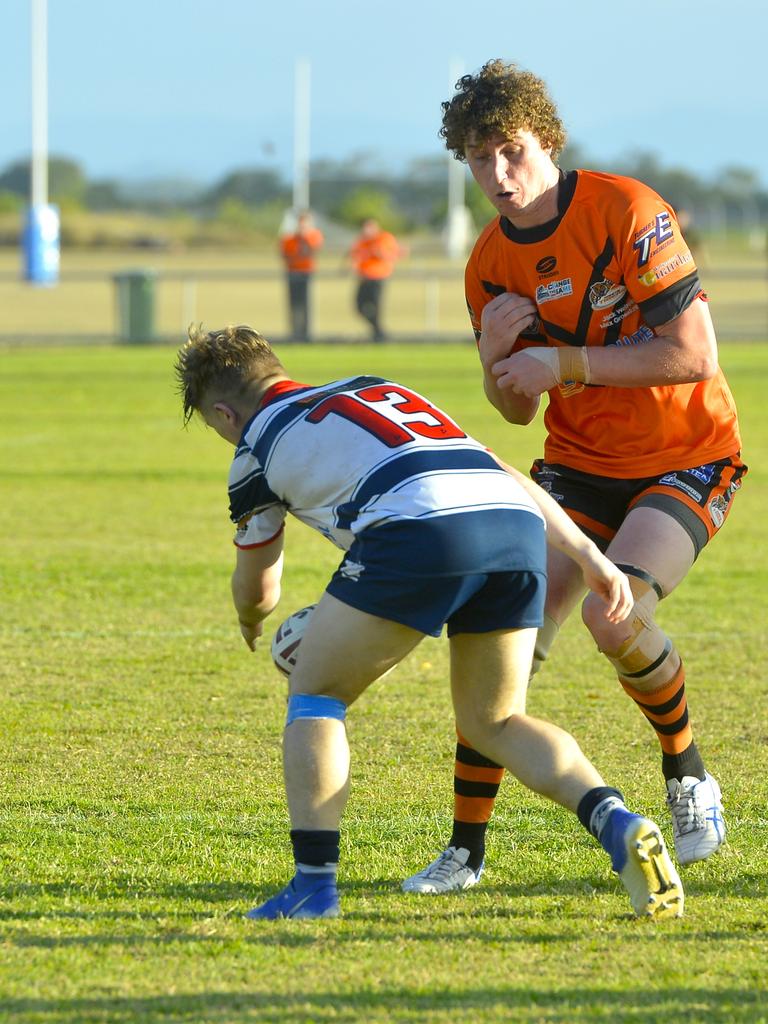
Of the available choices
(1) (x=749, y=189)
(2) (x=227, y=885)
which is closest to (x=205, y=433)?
(2) (x=227, y=885)

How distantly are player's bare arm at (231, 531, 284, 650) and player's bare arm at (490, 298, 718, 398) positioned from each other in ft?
3.16

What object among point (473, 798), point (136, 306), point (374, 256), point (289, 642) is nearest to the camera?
point (289, 642)

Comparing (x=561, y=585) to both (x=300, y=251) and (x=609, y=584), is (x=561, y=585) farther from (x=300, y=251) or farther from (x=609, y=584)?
(x=300, y=251)

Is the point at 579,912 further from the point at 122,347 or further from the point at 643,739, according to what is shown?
the point at 122,347

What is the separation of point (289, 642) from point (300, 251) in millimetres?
25921

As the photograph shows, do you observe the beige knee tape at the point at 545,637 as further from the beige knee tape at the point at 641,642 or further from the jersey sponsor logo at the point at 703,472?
the jersey sponsor logo at the point at 703,472

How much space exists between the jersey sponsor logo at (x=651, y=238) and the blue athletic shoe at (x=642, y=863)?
1.64 m

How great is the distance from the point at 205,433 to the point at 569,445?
12243mm

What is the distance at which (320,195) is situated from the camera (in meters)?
95.4

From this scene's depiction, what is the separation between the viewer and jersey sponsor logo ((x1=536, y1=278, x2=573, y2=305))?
4.68 m

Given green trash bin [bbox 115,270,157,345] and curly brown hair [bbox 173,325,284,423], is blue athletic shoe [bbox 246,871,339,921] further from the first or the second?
green trash bin [bbox 115,270,157,345]

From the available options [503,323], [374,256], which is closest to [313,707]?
[503,323]

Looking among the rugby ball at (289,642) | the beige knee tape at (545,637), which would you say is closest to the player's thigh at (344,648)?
the rugby ball at (289,642)

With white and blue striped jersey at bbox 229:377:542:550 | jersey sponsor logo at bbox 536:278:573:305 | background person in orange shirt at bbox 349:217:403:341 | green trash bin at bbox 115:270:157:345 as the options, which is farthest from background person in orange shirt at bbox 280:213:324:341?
white and blue striped jersey at bbox 229:377:542:550
